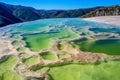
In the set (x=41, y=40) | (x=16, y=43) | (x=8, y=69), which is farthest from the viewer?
(x=41, y=40)

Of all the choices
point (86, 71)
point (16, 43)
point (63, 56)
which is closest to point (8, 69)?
point (63, 56)

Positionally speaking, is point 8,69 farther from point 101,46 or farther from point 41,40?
point 41,40

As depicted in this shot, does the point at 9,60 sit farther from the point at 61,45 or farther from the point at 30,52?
the point at 61,45

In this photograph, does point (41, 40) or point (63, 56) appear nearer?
point (63, 56)

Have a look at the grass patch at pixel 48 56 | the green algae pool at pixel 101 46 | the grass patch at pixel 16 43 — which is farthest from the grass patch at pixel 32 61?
the grass patch at pixel 16 43

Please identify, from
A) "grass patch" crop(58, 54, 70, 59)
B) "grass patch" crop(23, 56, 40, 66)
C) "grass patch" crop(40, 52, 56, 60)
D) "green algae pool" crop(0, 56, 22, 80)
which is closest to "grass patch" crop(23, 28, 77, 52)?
"grass patch" crop(40, 52, 56, 60)

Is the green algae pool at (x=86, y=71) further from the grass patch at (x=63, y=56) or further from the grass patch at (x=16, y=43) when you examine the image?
the grass patch at (x=16, y=43)

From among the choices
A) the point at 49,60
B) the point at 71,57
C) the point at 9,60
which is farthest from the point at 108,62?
the point at 9,60
